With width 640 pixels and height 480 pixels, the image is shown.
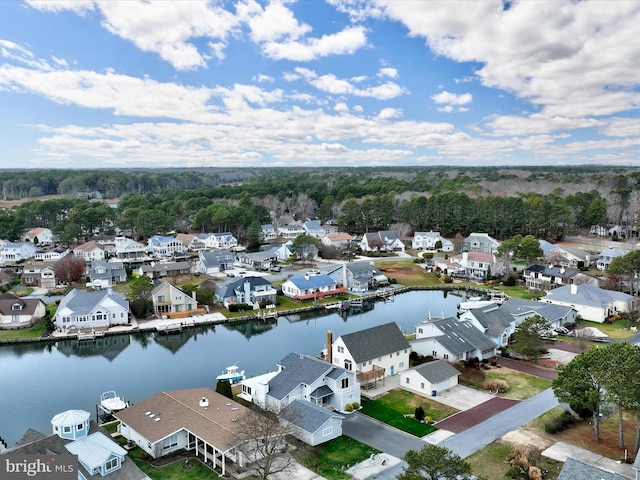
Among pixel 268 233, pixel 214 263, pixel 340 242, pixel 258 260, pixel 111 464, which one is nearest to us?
pixel 111 464

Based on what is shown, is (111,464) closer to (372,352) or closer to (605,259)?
(372,352)

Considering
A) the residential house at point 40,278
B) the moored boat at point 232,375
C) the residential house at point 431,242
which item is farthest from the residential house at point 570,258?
the residential house at point 40,278

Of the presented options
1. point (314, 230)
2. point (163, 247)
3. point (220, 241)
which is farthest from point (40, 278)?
point (314, 230)

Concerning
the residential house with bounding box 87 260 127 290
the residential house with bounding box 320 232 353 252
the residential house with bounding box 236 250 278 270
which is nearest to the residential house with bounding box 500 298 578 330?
the residential house with bounding box 236 250 278 270

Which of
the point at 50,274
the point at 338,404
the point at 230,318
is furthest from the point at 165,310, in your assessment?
the point at 338,404

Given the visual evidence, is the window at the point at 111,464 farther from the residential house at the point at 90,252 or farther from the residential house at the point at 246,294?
the residential house at the point at 90,252

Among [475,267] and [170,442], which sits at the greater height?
[475,267]
